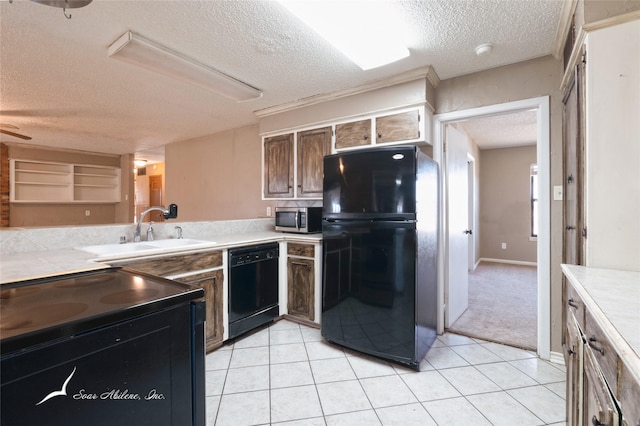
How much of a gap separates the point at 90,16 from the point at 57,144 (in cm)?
511

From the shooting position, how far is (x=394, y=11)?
1.80 meters

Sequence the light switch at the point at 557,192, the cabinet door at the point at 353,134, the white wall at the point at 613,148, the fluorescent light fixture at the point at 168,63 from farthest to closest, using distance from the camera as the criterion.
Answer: the cabinet door at the point at 353,134 → the light switch at the point at 557,192 → the fluorescent light fixture at the point at 168,63 → the white wall at the point at 613,148

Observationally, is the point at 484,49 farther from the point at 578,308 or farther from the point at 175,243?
the point at 175,243

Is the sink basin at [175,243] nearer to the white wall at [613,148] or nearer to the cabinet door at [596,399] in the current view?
the cabinet door at [596,399]

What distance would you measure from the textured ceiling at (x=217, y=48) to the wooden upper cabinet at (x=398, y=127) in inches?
14.6

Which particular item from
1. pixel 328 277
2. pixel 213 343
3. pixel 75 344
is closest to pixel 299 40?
pixel 328 277

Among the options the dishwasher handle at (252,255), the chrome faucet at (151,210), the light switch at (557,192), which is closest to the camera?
the light switch at (557,192)

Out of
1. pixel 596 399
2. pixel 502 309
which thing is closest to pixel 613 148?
pixel 596 399

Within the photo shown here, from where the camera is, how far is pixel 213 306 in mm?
2373

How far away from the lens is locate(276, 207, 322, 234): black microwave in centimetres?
305

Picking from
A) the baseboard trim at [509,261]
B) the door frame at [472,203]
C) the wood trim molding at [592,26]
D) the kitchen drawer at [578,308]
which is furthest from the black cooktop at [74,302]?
the baseboard trim at [509,261]

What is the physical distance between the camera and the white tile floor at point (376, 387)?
1.66m

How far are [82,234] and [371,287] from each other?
2.16m

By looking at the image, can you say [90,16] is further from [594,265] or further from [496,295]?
[496,295]
